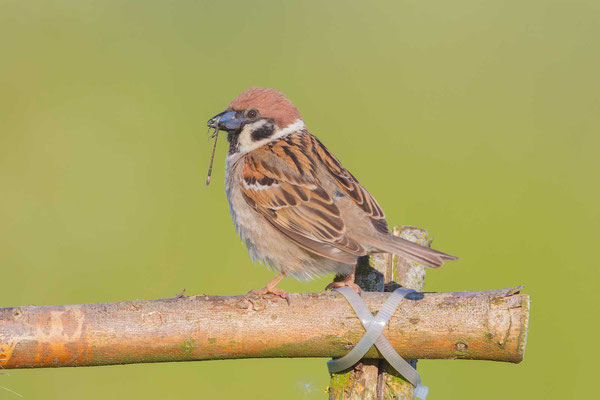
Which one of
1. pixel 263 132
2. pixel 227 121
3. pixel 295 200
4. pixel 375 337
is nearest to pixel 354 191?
pixel 295 200

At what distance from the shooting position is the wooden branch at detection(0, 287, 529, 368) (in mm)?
2572

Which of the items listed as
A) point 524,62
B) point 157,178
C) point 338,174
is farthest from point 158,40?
point 338,174

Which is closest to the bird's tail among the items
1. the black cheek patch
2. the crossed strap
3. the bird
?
the bird

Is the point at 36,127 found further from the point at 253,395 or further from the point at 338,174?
the point at 338,174

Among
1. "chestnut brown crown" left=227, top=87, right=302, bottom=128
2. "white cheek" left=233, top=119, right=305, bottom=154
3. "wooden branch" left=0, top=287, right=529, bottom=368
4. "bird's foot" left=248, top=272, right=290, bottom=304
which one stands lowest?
"wooden branch" left=0, top=287, right=529, bottom=368

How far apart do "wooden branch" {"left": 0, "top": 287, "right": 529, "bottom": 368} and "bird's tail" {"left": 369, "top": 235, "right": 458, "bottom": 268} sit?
32cm

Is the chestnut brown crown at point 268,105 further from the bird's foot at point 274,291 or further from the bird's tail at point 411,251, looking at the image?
the bird's tail at point 411,251

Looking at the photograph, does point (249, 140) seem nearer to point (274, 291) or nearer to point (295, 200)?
point (295, 200)

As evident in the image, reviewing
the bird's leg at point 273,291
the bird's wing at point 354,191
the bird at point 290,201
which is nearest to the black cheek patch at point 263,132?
the bird at point 290,201

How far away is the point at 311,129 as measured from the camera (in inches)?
271

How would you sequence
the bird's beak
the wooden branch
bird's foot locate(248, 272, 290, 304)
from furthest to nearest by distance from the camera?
Answer: the bird's beak
bird's foot locate(248, 272, 290, 304)
the wooden branch

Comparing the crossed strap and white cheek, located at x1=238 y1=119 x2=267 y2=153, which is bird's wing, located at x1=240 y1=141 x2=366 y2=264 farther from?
the crossed strap

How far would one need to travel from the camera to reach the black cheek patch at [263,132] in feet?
12.3

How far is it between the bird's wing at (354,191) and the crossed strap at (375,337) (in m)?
0.67
